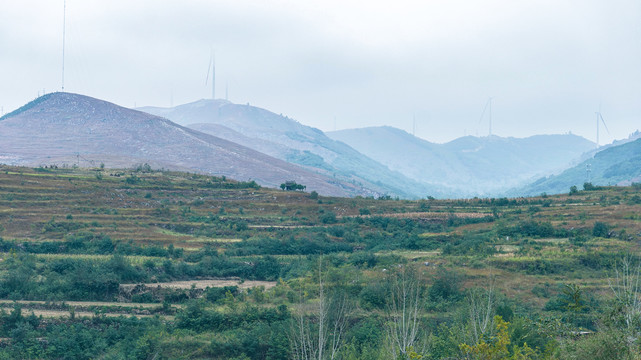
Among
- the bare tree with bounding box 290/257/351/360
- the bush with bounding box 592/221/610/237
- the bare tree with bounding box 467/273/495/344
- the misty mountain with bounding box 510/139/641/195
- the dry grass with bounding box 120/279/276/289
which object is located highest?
the misty mountain with bounding box 510/139/641/195

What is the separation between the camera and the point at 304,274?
132 feet

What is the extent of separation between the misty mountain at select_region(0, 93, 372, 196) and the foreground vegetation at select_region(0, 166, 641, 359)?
62.0 metres

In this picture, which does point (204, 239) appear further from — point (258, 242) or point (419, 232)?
point (419, 232)

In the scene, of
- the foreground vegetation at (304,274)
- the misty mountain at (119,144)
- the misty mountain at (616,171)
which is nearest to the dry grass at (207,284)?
the foreground vegetation at (304,274)

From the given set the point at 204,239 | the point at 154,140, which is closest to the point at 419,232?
the point at 204,239

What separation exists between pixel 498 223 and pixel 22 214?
149ft

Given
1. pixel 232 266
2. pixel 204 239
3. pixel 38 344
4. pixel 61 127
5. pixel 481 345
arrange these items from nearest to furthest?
pixel 481 345
pixel 38 344
pixel 232 266
pixel 204 239
pixel 61 127

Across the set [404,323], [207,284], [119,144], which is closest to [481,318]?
[404,323]

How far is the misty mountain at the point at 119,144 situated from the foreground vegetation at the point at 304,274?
203 ft

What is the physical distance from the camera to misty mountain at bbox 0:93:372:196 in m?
134

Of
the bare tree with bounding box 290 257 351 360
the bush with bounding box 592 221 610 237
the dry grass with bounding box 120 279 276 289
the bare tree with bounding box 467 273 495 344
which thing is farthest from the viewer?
the bush with bounding box 592 221 610 237

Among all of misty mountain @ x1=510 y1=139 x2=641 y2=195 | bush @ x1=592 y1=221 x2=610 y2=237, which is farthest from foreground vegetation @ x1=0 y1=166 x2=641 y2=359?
misty mountain @ x1=510 y1=139 x2=641 y2=195

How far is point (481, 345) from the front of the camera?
16.4m

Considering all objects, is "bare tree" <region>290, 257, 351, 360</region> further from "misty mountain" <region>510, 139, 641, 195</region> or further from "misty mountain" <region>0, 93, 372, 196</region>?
"misty mountain" <region>510, 139, 641, 195</region>
